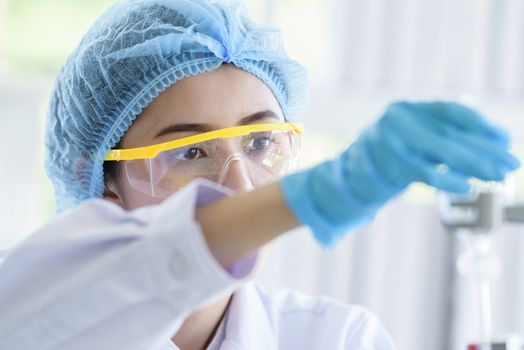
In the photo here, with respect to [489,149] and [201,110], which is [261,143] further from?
[489,149]

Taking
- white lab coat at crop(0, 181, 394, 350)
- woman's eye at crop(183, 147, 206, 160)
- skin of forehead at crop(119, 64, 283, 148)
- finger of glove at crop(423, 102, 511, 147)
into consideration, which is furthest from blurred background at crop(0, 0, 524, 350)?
finger of glove at crop(423, 102, 511, 147)

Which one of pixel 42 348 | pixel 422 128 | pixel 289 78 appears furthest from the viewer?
pixel 289 78

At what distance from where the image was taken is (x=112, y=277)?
3.38 feet

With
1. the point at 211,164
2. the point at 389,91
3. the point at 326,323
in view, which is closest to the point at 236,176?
the point at 211,164

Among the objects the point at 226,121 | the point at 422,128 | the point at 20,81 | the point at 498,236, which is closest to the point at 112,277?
the point at 422,128

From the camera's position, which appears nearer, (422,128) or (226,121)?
(422,128)

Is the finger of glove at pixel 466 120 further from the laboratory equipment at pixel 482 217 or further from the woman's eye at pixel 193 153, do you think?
the laboratory equipment at pixel 482 217

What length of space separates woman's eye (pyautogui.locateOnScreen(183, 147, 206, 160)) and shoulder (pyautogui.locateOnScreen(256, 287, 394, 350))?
17.6 inches

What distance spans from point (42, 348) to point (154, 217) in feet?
0.80

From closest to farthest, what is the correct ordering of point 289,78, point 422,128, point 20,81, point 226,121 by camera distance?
point 422,128, point 226,121, point 289,78, point 20,81

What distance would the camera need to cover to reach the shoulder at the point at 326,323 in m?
1.75

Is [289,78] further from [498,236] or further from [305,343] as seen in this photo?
[498,236]

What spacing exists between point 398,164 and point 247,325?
833mm

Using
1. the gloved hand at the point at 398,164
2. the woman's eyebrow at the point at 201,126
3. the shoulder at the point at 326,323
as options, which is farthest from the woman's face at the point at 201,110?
the gloved hand at the point at 398,164
